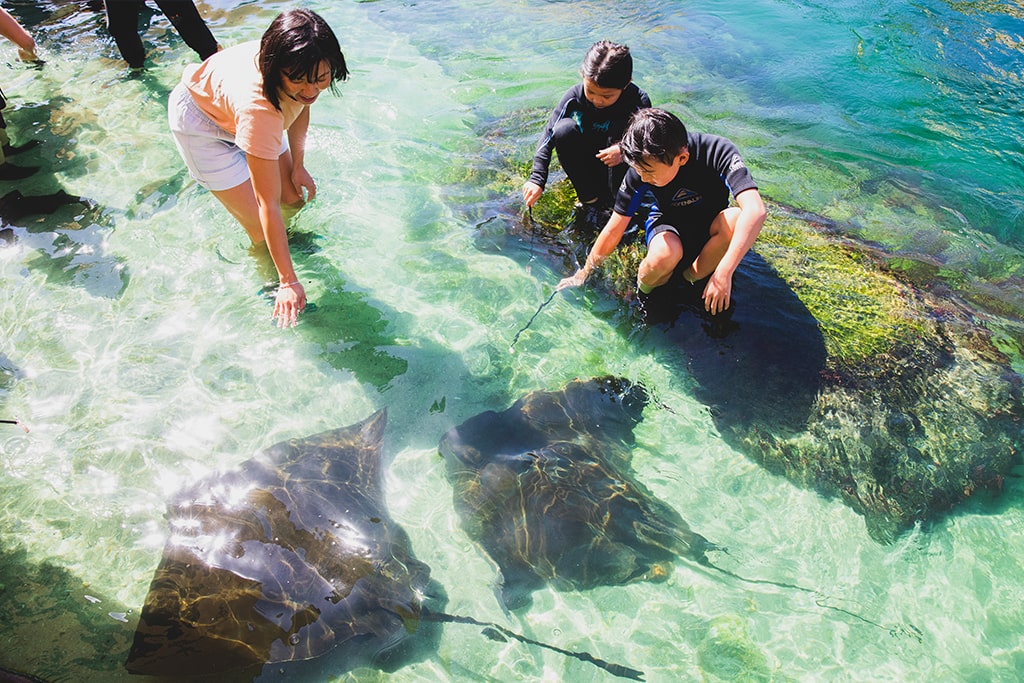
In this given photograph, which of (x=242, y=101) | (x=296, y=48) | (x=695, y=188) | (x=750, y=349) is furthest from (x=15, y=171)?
(x=750, y=349)

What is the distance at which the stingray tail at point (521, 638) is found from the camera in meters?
2.70

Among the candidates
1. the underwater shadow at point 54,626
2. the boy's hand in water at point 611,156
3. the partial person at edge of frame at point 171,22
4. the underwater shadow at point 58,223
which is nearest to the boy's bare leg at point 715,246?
the boy's hand in water at point 611,156

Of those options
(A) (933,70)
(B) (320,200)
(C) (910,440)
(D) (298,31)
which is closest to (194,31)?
(B) (320,200)

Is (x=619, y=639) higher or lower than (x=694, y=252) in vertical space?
lower

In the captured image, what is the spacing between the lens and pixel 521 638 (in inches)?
111

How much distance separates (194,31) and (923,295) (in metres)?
7.65

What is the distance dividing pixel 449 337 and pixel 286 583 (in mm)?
2182

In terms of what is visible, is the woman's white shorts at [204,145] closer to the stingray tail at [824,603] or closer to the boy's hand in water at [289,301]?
the boy's hand in water at [289,301]

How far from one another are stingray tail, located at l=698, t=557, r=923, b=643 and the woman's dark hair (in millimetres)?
3252

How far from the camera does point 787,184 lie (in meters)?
6.13

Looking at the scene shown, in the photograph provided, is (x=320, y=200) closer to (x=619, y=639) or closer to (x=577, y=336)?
(x=577, y=336)

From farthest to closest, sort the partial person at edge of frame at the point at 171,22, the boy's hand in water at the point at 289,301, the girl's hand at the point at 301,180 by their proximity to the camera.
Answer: the partial person at edge of frame at the point at 171,22
the girl's hand at the point at 301,180
the boy's hand in water at the point at 289,301

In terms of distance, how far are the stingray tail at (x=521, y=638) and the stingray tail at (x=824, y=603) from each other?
0.72 meters

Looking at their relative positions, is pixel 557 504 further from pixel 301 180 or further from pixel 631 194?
pixel 301 180
